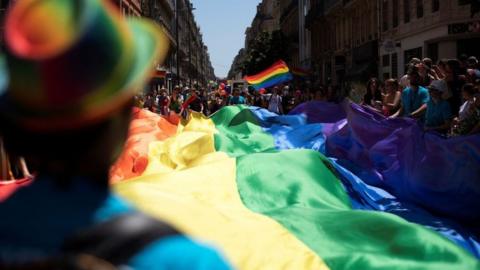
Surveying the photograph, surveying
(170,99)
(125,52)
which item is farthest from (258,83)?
(125,52)

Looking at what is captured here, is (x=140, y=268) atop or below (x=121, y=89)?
below

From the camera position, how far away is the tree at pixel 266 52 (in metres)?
59.6

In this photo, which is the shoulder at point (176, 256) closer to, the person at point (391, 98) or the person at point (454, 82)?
the person at point (454, 82)

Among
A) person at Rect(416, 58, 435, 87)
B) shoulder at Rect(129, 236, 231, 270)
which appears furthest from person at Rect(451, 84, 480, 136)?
shoulder at Rect(129, 236, 231, 270)

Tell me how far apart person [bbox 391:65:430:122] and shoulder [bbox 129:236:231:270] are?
24.4ft

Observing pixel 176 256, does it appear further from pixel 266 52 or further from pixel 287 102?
pixel 266 52

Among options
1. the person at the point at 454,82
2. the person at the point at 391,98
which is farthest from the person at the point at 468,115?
the person at the point at 391,98

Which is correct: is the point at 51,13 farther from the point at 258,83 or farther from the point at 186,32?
the point at 186,32

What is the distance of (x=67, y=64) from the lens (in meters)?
1.18

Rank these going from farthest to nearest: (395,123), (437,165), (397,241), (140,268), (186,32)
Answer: (186,32), (395,123), (437,165), (397,241), (140,268)

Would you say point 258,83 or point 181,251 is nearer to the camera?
point 181,251

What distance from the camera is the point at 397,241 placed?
3.90 m

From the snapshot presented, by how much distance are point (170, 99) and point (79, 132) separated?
16558 mm

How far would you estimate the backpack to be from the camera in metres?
1.13
